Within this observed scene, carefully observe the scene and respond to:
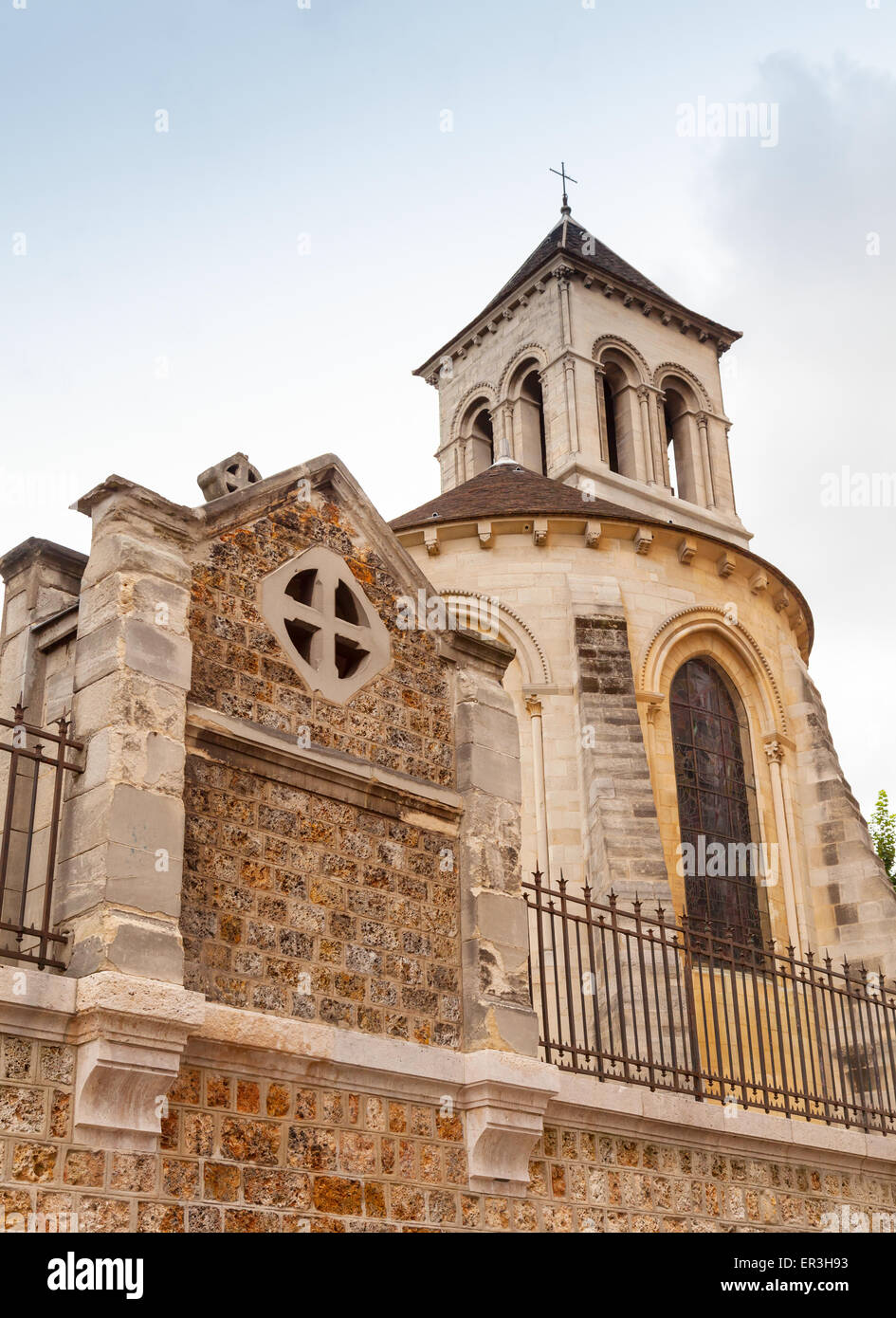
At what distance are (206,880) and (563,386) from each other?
2056 cm

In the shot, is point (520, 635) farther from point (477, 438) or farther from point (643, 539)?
point (477, 438)

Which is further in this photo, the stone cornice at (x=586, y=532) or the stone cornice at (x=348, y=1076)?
the stone cornice at (x=586, y=532)

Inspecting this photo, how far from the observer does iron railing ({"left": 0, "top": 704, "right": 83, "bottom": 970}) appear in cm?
659

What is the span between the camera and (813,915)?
16.5 metres

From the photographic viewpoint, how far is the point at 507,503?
57.3ft

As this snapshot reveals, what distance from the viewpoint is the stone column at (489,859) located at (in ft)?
26.7

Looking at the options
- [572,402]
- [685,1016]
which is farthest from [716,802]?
[572,402]

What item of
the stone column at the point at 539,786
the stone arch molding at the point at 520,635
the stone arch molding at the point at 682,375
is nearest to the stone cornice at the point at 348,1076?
the stone column at the point at 539,786

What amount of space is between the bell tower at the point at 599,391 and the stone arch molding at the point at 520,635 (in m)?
9.26

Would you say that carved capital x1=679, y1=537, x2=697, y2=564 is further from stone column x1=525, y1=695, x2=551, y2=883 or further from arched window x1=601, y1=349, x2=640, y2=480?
arched window x1=601, y1=349, x2=640, y2=480

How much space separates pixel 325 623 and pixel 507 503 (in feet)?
30.7

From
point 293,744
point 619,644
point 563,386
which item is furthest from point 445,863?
point 563,386

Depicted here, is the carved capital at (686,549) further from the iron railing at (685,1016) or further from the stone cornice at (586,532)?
the iron railing at (685,1016)
